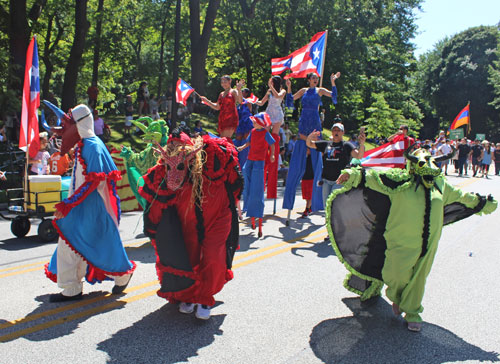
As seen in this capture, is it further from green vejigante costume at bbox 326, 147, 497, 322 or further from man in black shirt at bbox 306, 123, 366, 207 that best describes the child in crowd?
green vejigante costume at bbox 326, 147, 497, 322

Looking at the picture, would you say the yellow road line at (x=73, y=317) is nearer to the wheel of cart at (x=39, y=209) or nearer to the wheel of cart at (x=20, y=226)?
the wheel of cart at (x=39, y=209)

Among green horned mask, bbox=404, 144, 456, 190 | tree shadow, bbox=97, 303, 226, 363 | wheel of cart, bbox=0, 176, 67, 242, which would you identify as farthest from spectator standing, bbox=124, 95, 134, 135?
green horned mask, bbox=404, 144, 456, 190

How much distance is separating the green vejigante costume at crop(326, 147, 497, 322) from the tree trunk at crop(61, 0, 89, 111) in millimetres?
17013

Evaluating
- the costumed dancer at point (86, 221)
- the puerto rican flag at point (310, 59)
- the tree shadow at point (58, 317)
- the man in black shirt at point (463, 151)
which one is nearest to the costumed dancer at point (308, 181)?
the puerto rican flag at point (310, 59)

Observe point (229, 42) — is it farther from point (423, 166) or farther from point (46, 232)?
point (423, 166)

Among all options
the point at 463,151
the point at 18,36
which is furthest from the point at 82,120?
the point at 463,151

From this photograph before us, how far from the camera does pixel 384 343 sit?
416cm

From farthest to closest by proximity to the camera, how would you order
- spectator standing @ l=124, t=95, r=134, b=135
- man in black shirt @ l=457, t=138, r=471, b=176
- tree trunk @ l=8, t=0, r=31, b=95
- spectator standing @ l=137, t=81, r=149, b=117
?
man in black shirt @ l=457, t=138, r=471, b=176
spectator standing @ l=137, t=81, r=149, b=117
spectator standing @ l=124, t=95, r=134, b=135
tree trunk @ l=8, t=0, r=31, b=95

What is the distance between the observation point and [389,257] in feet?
14.2

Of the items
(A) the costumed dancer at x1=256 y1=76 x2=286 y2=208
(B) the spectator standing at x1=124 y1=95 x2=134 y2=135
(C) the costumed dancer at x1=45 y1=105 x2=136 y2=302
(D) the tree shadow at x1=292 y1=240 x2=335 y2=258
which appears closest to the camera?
(C) the costumed dancer at x1=45 y1=105 x2=136 y2=302

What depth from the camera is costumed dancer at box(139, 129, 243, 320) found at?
4.33m

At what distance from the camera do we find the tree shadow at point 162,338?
3773 mm

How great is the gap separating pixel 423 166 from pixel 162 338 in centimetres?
282

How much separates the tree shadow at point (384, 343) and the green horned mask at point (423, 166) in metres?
1.40
